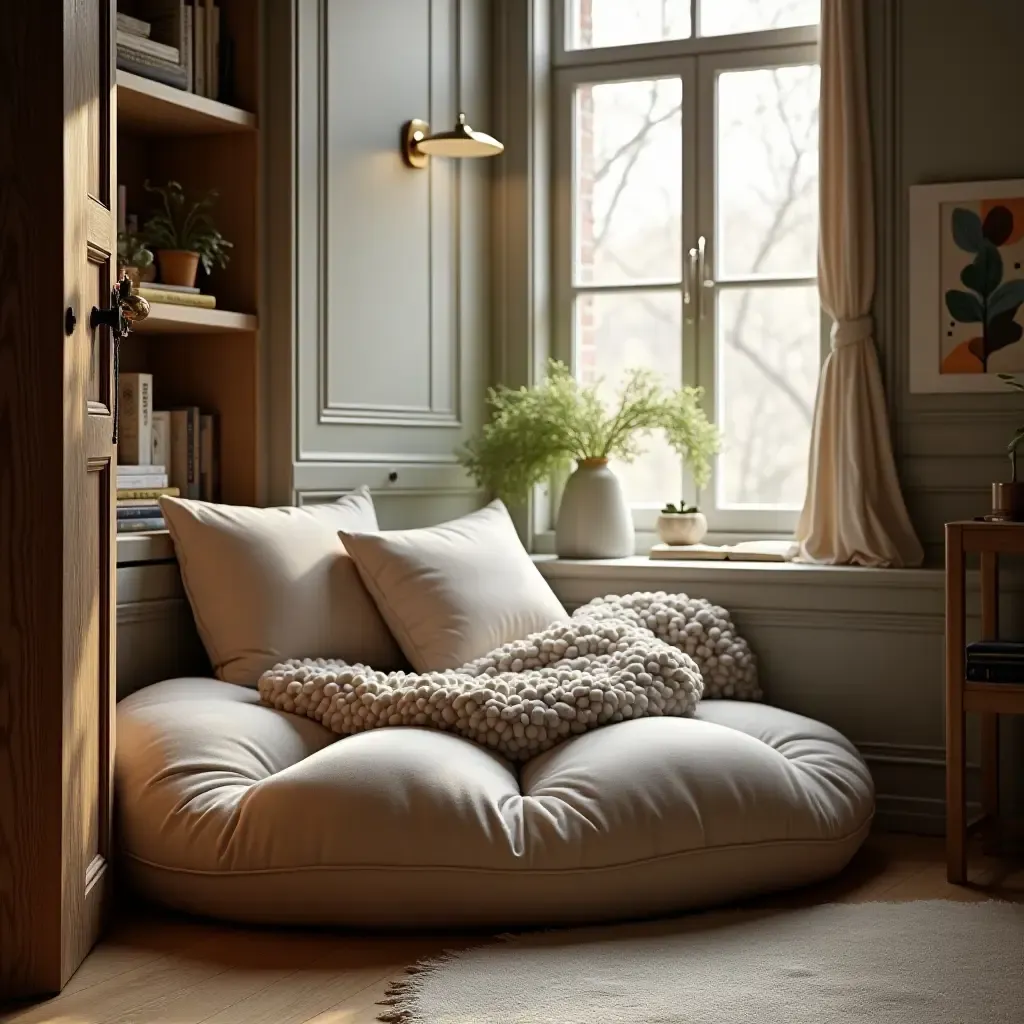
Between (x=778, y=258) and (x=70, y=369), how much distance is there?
2476 millimetres

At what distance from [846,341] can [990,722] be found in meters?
1.10

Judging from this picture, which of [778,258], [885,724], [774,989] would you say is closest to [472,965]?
[774,989]

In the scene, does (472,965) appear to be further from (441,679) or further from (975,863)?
(975,863)

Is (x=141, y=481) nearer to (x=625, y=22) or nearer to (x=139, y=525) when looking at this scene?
(x=139, y=525)

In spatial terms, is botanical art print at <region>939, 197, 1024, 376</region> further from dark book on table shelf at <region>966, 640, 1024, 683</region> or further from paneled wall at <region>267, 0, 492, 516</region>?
paneled wall at <region>267, 0, 492, 516</region>

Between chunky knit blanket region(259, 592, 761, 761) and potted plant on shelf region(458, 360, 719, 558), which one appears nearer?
chunky knit blanket region(259, 592, 761, 761)

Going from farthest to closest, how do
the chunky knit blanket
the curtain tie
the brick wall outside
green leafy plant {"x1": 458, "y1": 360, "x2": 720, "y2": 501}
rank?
the brick wall outside < green leafy plant {"x1": 458, "y1": 360, "x2": 720, "y2": 501} < the curtain tie < the chunky knit blanket

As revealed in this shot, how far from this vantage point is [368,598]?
11.8 feet

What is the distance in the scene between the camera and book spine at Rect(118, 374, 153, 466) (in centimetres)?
349

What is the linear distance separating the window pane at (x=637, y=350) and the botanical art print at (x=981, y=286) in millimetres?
868

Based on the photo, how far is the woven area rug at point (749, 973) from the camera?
2.34 m

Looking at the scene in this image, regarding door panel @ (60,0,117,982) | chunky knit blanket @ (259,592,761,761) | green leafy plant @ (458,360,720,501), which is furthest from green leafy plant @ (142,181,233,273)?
chunky knit blanket @ (259,592,761,761)

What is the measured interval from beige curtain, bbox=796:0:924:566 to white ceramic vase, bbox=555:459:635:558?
1.73 ft

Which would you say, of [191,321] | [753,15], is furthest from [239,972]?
[753,15]
